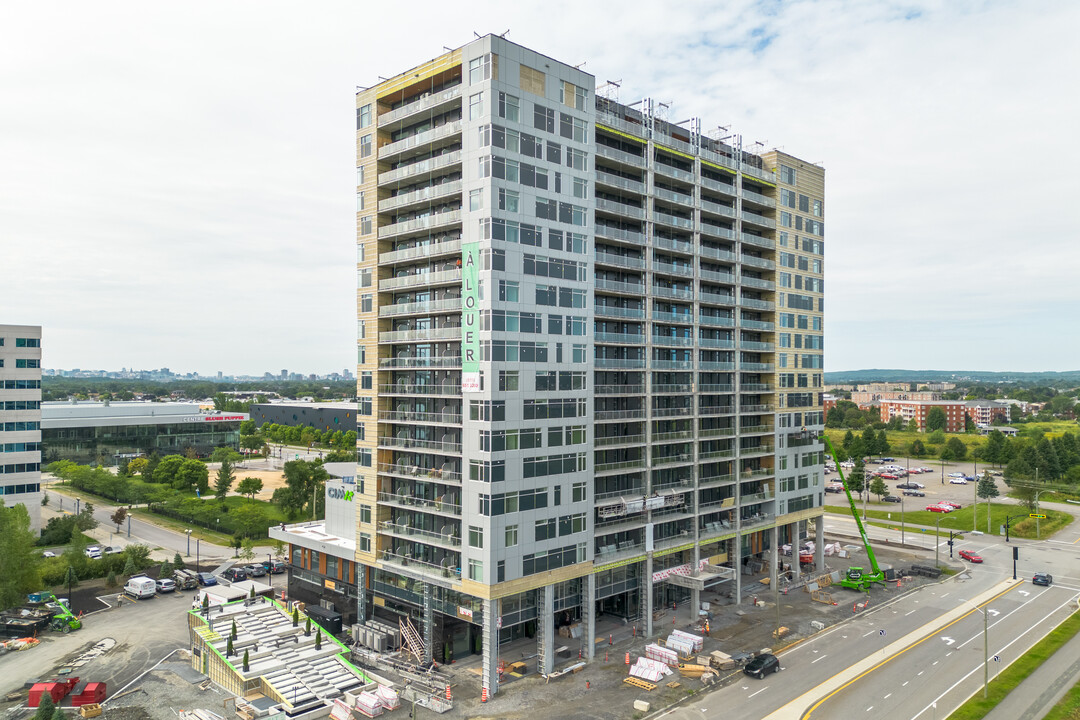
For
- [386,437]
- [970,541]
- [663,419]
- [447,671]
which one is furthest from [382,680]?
[970,541]

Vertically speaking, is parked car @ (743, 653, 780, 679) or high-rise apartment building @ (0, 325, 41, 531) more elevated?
high-rise apartment building @ (0, 325, 41, 531)

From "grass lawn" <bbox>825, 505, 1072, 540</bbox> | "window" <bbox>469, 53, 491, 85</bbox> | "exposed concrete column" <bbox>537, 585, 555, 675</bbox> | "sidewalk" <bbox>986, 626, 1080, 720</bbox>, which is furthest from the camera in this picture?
"grass lawn" <bbox>825, 505, 1072, 540</bbox>

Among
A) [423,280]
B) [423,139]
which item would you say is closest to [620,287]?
[423,280]

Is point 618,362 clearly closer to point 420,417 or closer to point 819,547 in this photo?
point 420,417

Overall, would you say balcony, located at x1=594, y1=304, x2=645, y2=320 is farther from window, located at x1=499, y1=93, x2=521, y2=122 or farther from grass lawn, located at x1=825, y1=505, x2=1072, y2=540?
grass lawn, located at x1=825, y1=505, x2=1072, y2=540

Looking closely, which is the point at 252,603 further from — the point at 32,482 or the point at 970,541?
the point at 970,541

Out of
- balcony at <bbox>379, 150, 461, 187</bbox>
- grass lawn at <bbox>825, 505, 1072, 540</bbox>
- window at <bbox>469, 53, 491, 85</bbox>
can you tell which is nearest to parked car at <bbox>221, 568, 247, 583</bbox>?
balcony at <bbox>379, 150, 461, 187</bbox>
